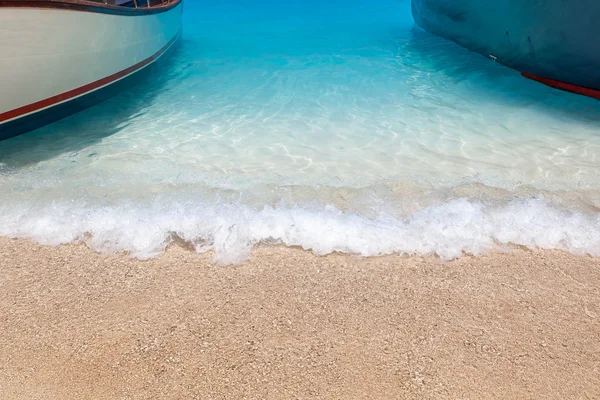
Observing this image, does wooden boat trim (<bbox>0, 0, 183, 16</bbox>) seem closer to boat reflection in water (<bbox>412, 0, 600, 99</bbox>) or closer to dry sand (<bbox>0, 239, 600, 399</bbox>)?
dry sand (<bbox>0, 239, 600, 399</bbox>)

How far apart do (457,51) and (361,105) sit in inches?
169

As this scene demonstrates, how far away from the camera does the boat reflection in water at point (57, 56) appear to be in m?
4.16

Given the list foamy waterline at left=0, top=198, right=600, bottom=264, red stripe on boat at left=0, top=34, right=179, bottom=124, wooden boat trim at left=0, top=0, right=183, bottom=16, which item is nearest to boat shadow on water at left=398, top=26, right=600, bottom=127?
foamy waterline at left=0, top=198, right=600, bottom=264

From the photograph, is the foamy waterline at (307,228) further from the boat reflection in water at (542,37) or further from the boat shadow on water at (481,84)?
the boat reflection in water at (542,37)

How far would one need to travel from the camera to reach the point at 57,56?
4.64m

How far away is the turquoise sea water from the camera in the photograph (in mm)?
2953

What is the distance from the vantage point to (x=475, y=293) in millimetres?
2395

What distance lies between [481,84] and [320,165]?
4.11 m

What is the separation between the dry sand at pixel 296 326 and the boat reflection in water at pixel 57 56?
7.79 feet

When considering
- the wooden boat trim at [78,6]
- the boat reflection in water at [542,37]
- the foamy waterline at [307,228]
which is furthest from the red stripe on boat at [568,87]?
the wooden boat trim at [78,6]

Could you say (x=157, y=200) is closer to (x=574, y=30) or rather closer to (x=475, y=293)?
(x=475, y=293)

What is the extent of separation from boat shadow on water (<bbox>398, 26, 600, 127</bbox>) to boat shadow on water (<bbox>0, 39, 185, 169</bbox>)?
4420 mm

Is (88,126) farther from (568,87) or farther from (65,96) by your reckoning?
(568,87)

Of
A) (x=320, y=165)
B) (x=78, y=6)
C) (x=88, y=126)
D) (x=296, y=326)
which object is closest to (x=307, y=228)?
(x=296, y=326)
